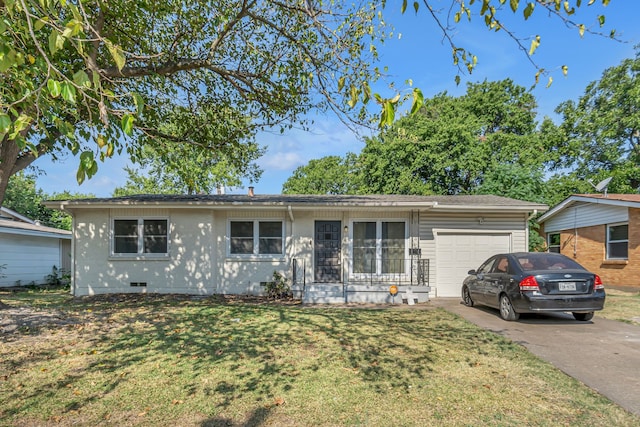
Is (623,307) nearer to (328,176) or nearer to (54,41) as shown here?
(54,41)

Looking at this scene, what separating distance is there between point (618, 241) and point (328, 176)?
2634 cm

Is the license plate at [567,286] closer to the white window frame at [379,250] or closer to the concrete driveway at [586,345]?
the concrete driveway at [586,345]

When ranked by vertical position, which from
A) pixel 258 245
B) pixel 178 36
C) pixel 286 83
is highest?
pixel 178 36

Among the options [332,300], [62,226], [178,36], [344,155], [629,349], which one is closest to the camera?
[629,349]

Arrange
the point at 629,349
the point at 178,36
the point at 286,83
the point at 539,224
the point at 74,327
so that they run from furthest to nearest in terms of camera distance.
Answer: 1. the point at 539,224
2. the point at 286,83
3. the point at 178,36
4. the point at 74,327
5. the point at 629,349

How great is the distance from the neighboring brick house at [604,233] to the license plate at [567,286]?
26.8 feet

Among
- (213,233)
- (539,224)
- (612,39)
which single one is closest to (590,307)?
(612,39)

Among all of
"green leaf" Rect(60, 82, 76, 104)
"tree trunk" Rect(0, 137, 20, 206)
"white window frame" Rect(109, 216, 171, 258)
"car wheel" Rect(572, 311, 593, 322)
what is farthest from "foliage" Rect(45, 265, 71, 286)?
"car wheel" Rect(572, 311, 593, 322)

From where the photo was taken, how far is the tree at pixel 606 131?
23312 millimetres

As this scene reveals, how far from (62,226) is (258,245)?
2567 centimetres

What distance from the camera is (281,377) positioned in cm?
423

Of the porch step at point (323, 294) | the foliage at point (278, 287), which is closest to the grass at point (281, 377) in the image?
the porch step at point (323, 294)

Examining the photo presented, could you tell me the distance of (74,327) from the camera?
261 inches

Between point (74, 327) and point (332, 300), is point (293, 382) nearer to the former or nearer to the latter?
point (74, 327)
